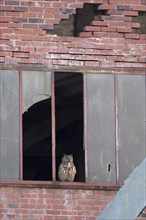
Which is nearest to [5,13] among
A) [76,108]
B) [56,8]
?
[56,8]

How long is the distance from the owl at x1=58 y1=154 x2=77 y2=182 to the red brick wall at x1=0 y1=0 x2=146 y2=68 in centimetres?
152

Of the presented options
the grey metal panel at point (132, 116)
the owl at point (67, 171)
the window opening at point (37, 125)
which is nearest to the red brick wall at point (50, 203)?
the owl at point (67, 171)

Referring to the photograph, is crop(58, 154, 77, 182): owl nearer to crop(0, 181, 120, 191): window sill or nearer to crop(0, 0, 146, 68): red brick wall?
crop(0, 181, 120, 191): window sill

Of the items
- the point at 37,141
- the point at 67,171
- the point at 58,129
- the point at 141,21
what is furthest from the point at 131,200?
the point at 58,129

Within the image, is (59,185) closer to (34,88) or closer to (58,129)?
(34,88)

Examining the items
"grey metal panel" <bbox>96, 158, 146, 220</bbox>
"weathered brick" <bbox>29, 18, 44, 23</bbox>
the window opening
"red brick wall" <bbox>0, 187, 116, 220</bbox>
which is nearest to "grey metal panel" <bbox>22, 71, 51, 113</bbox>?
the window opening

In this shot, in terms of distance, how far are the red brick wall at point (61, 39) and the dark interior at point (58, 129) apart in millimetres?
376

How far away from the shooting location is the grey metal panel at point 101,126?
16.9 m

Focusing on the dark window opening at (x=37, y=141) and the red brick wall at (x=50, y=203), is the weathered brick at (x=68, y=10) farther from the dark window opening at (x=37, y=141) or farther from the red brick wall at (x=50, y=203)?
the red brick wall at (x=50, y=203)

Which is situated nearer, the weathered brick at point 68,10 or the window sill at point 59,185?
the window sill at point 59,185

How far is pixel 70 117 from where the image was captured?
20172 millimetres

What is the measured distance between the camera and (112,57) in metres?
17.4

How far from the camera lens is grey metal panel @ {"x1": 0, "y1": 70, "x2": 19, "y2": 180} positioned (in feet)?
54.6

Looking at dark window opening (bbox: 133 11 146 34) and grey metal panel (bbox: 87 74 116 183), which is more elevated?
dark window opening (bbox: 133 11 146 34)
